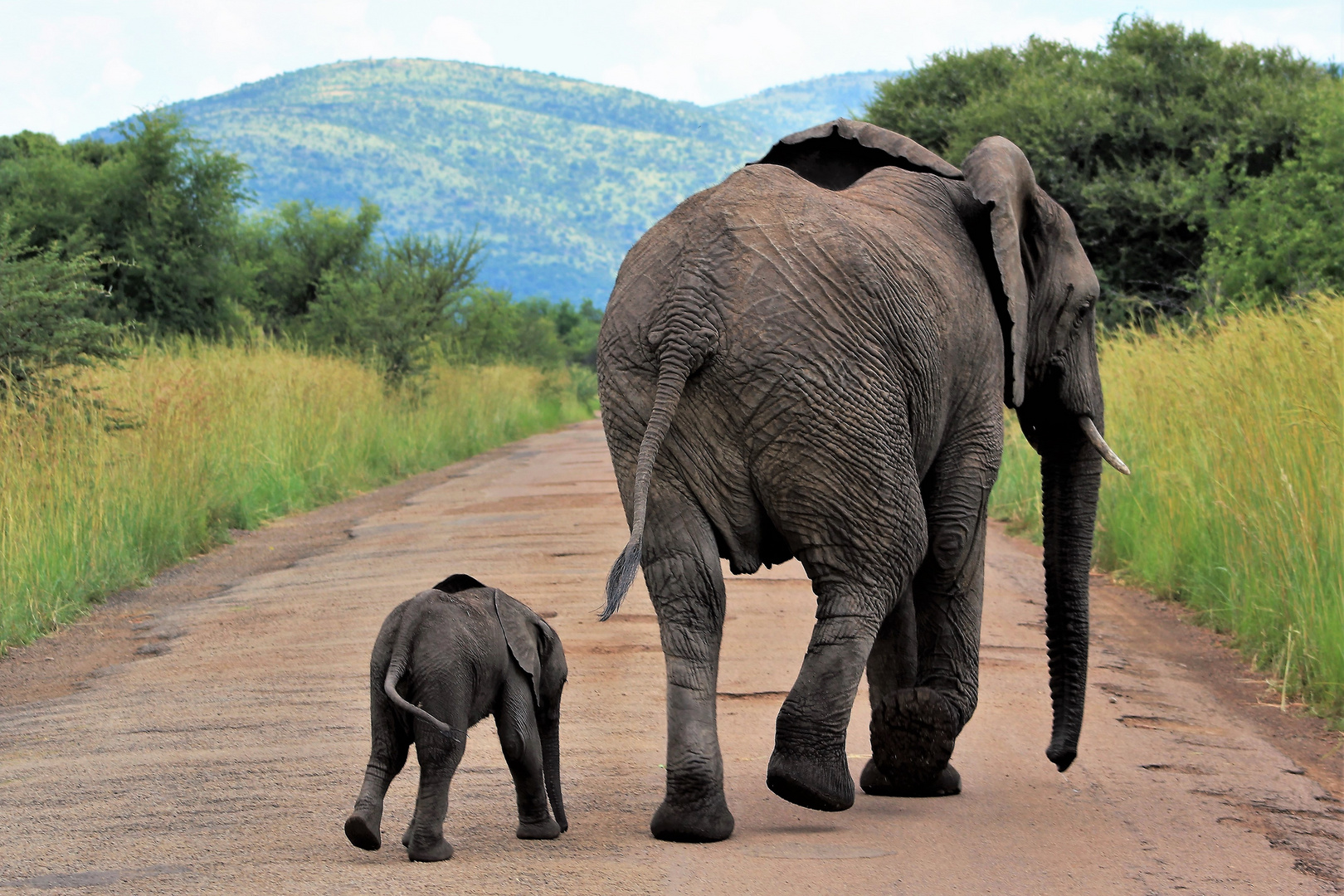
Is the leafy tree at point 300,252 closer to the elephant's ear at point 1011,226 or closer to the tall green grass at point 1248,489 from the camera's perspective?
the tall green grass at point 1248,489

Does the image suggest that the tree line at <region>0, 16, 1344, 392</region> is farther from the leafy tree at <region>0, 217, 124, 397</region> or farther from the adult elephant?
the adult elephant

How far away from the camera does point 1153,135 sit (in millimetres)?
22766

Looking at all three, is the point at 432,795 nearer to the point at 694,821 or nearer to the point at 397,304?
the point at 694,821

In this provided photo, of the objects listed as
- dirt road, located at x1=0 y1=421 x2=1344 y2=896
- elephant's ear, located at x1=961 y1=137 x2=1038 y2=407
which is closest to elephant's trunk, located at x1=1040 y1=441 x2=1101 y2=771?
dirt road, located at x1=0 y1=421 x2=1344 y2=896

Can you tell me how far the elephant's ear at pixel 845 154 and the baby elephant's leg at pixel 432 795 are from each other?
94.5 inches

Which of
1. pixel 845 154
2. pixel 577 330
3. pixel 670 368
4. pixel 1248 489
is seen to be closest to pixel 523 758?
pixel 670 368

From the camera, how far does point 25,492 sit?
909cm

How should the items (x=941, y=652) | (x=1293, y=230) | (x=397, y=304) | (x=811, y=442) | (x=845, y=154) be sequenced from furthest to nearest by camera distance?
(x=397, y=304) < (x=1293, y=230) < (x=845, y=154) < (x=941, y=652) < (x=811, y=442)

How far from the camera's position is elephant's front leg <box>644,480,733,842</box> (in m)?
4.07

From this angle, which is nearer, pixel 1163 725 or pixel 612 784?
pixel 612 784

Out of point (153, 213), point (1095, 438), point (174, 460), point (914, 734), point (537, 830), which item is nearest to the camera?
point (537, 830)

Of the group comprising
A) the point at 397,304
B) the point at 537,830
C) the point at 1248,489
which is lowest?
the point at 537,830

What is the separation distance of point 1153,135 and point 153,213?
16332 millimetres

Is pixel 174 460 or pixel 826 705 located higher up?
pixel 826 705
